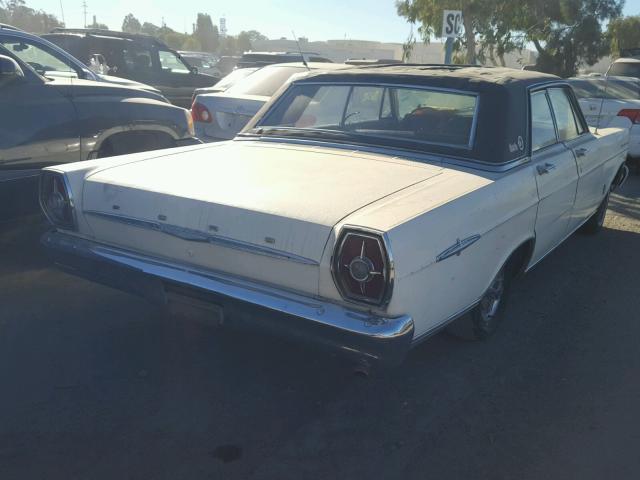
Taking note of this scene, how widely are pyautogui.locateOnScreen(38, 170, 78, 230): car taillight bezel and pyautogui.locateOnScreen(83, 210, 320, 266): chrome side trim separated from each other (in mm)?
200

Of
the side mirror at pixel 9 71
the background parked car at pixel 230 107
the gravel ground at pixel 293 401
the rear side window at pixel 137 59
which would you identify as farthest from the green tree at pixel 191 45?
the gravel ground at pixel 293 401

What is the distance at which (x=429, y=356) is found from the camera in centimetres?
383

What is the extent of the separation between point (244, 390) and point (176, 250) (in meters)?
0.82

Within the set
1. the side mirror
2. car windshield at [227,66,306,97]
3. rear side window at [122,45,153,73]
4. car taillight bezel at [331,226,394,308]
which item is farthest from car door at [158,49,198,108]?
car taillight bezel at [331,226,394,308]

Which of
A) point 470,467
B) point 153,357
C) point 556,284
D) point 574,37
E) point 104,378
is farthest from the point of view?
point 574,37

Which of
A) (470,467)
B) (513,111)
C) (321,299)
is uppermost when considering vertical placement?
(513,111)

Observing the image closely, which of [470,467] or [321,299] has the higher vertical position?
[321,299]

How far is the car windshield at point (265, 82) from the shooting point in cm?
784

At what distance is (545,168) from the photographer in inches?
158

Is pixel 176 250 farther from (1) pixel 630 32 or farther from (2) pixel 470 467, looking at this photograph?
(1) pixel 630 32

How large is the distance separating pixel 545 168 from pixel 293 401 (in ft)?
6.95

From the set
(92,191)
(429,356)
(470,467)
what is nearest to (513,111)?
(429,356)

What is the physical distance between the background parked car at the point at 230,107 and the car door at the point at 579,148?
2935mm

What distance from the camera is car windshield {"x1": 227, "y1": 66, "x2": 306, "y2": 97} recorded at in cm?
784
